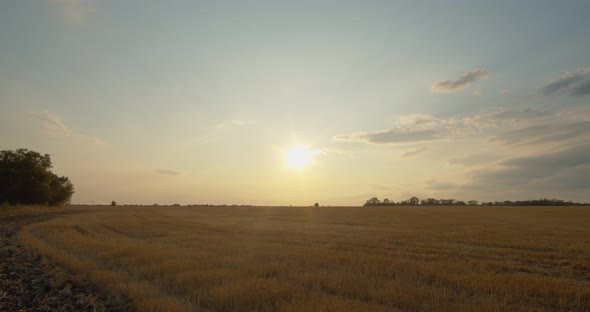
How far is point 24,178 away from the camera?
58875mm

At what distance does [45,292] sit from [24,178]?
6354 cm

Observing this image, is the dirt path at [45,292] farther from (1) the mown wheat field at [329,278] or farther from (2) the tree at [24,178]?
(2) the tree at [24,178]

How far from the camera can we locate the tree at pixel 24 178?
5816 centimetres

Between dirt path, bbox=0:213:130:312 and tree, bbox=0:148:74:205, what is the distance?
2279 inches

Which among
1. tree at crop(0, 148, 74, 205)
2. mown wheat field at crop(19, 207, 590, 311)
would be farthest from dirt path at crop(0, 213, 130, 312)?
tree at crop(0, 148, 74, 205)

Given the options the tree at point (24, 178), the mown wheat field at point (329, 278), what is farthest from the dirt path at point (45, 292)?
the tree at point (24, 178)

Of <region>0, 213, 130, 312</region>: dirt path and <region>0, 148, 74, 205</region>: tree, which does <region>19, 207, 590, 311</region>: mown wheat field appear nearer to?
<region>0, 213, 130, 312</region>: dirt path

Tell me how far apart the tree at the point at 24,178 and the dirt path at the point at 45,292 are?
5789 cm

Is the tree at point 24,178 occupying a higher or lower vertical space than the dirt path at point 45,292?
higher

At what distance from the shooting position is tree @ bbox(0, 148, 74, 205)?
58.2 m

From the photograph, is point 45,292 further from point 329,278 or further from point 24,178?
point 24,178

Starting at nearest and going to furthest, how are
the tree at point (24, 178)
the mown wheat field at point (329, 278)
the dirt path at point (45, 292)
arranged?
the mown wheat field at point (329, 278), the dirt path at point (45, 292), the tree at point (24, 178)

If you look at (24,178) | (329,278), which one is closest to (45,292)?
(329,278)

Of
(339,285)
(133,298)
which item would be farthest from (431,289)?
(133,298)
